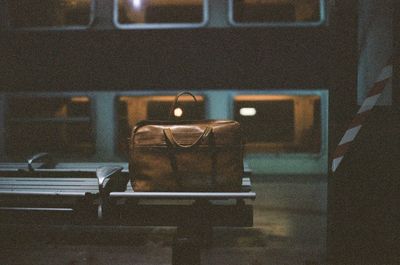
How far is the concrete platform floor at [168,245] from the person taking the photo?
4266mm

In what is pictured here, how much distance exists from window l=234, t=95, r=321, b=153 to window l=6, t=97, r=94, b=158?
9.40 ft

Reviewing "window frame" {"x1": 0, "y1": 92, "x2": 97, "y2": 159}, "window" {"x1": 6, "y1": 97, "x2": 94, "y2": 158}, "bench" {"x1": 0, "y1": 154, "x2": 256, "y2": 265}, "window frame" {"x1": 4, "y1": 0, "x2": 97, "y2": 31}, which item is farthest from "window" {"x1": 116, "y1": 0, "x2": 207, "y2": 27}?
"bench" {"x1": 0, "y1": 154, "x2": 256, "y2": 265}

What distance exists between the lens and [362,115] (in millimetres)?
3738

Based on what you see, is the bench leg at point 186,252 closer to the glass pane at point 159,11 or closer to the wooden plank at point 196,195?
the wooden plank at point 196,195

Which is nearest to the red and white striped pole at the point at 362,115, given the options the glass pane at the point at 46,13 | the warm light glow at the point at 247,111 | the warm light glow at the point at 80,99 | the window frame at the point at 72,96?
the warm light glow at the point at 247,111

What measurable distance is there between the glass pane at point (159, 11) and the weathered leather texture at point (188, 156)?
18.9 feet

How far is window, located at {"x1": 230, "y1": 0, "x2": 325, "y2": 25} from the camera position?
8227mm

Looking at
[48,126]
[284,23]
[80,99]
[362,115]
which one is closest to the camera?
[362,115]

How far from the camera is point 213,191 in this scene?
2.89 meters

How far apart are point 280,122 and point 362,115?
5520mm

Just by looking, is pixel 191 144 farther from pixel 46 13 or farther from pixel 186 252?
pixel 46 13

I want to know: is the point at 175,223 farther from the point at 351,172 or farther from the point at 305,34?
the point at 305,34

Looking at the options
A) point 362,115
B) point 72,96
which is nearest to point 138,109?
point 72,96

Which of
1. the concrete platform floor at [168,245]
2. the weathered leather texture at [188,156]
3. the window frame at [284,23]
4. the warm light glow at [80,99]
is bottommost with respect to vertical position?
the concrete platform floor at [168,245]
